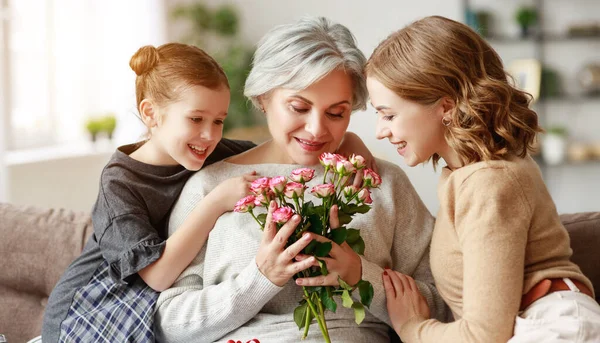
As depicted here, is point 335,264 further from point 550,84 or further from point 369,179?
point 550,84

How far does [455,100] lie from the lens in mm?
1775

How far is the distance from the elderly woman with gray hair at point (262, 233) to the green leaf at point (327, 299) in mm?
100

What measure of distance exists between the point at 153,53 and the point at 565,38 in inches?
193

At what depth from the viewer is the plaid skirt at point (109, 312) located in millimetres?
2002

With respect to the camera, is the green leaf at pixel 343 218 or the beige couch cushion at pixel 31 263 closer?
→ the green leaf at pixel 343 218

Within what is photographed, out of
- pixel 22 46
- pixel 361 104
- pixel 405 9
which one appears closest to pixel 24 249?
pixel 361 104

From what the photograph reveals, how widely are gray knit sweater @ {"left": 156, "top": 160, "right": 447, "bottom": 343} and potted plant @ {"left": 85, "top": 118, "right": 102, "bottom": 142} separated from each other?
3263mm

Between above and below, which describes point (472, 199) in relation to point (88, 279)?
above

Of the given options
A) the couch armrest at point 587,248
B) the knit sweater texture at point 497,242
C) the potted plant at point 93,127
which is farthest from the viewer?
the potted plant at point 93,127

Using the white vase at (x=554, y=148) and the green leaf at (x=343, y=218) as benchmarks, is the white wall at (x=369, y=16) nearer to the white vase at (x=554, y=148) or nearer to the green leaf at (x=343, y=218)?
the white vase at (x=554, y=148)

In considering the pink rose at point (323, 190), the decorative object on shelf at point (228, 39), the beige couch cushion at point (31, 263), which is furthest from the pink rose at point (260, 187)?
the decorative object on shelf at point (228, 39)

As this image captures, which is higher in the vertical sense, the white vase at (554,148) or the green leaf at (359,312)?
the green leaf at (359,312)

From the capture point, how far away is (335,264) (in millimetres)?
1769

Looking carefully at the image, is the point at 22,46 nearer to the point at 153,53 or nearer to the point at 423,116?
the point at 153,53
